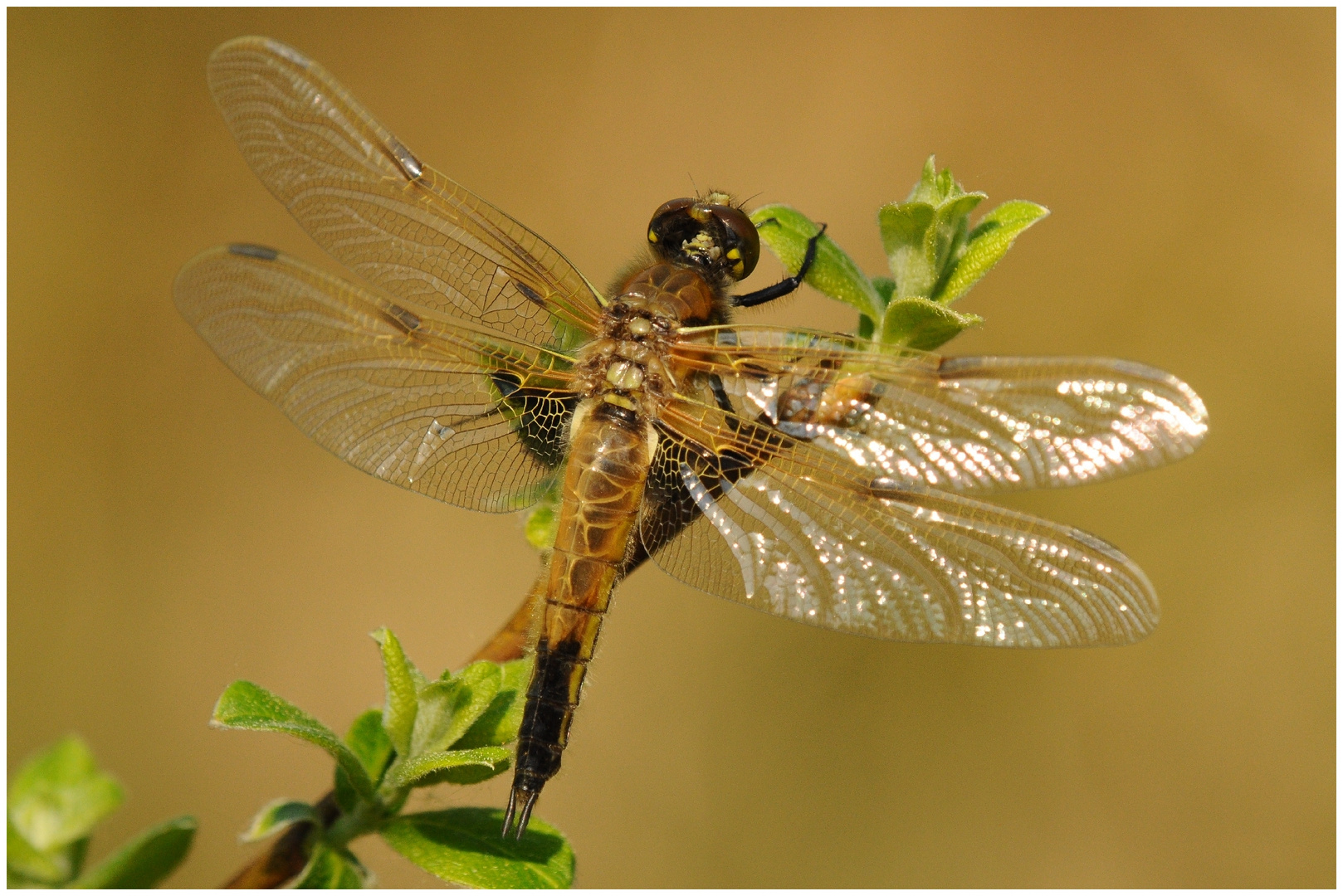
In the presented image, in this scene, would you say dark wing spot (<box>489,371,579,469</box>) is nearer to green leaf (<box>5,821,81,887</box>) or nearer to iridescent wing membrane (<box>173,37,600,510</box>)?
iridescent wing membrane (<box>173,37,600,510</box>)

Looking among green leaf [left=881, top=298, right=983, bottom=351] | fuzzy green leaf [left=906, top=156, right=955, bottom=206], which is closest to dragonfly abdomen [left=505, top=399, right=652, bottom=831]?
green leaf [left=881, top=298, right=983, bottom=351]

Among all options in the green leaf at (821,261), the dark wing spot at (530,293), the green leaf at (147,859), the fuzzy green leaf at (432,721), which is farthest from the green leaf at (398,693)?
the green leaf at (821,261)

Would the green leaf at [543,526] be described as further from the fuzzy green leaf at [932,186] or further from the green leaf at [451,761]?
the fuzzy green leaf at [932,186]

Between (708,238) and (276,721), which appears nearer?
(276,721)

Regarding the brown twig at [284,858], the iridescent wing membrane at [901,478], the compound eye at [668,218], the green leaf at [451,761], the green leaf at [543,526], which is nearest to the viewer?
the green leaf at [451,761]

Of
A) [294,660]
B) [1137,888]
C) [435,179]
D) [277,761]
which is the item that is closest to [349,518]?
[294,660]

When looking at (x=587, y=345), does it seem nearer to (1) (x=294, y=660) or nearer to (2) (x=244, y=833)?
(2) (x=244, y=833)

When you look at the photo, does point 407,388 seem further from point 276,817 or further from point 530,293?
point 276,817

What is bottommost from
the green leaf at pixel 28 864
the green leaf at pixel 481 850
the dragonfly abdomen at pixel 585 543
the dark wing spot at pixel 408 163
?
the green leaf at pixel 28 864

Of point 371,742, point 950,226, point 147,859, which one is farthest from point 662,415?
point 147,859
